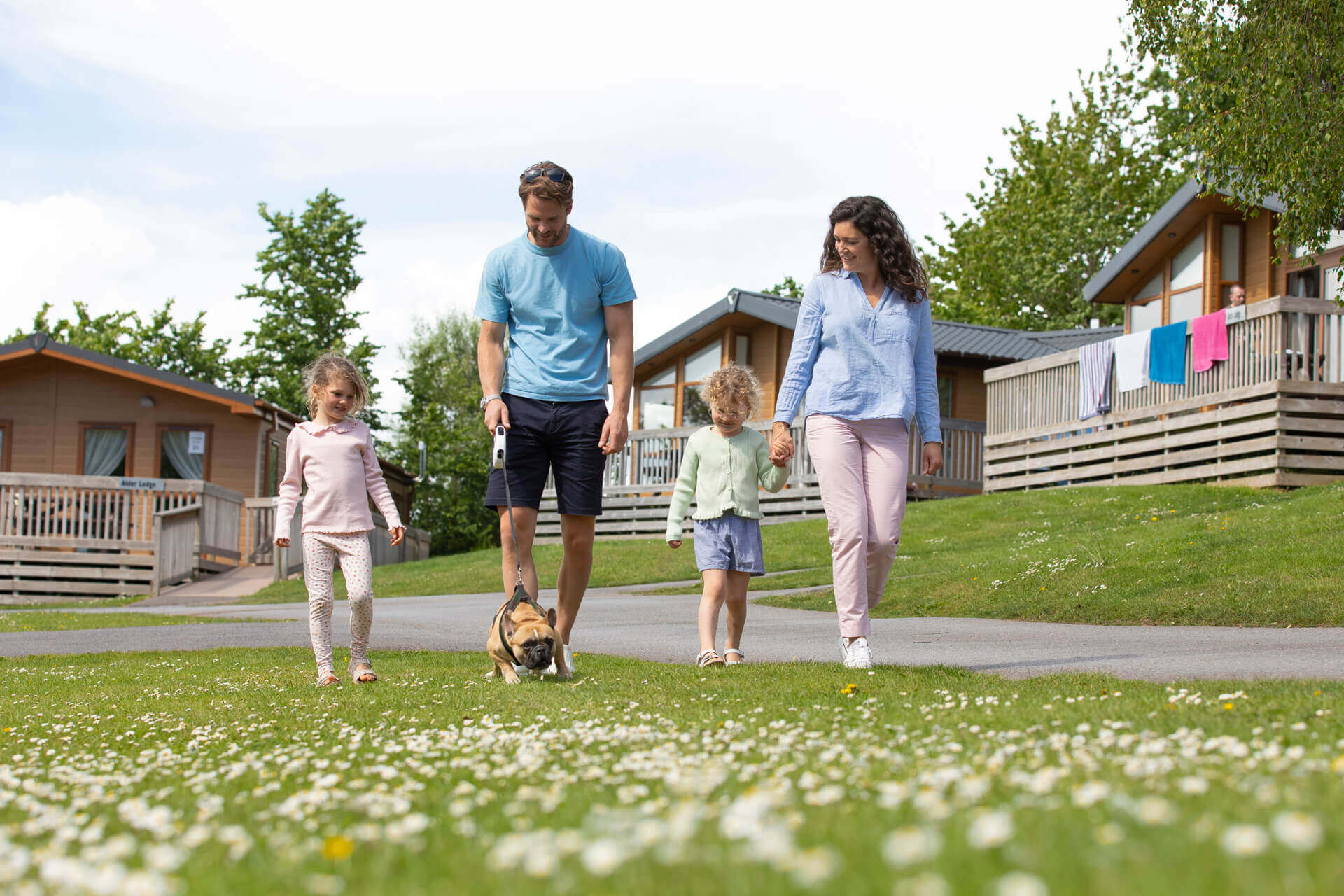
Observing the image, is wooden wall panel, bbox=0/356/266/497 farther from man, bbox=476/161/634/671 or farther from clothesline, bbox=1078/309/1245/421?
man, bbox=476/161/634/671

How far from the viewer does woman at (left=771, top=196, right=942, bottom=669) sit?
236 inches

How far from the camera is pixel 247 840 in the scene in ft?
7.29

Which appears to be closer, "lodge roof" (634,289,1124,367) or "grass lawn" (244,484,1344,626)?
"grass lawn" (244,484,1344,626)

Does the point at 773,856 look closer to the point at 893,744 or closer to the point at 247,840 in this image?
the point at 247,840

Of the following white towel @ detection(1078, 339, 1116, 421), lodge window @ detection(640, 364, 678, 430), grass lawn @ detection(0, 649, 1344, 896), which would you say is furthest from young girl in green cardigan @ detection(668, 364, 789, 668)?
lodge window @ detection(640, 364, 678, 430)

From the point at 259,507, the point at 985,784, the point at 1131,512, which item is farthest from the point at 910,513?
the point at 985,784

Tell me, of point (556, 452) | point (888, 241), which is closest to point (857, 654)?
point (556, 452)

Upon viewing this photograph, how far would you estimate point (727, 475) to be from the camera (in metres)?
6.90

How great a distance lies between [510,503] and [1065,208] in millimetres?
41053

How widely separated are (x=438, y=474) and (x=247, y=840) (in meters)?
39.2

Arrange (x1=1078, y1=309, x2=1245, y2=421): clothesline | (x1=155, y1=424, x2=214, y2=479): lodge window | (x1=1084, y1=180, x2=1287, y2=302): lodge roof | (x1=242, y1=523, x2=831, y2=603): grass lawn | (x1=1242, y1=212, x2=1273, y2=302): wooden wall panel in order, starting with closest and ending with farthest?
(x1=242, y1=523, x2=831, y2=603): grass lawn < (x1=1078, y1=309, x2=1245, y2=421): clothesline < (x1=1242, y1=212, x2=1273, y2=302): wooden wall panel < (x1=1084, y1=180, x2=1287, y2=302): lodge roof < (x1=155, y1=424, x2=214, y2=479): lodge window

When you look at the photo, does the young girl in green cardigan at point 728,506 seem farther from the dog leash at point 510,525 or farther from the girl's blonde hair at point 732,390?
the dog leash at point 510,525

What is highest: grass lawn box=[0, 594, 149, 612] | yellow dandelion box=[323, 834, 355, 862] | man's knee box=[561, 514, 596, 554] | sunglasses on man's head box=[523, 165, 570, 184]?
sunglasses on man's head box=[523, 165, 570, 184]

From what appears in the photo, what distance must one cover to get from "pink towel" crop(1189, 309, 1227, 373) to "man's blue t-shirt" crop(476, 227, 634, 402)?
1420cm
